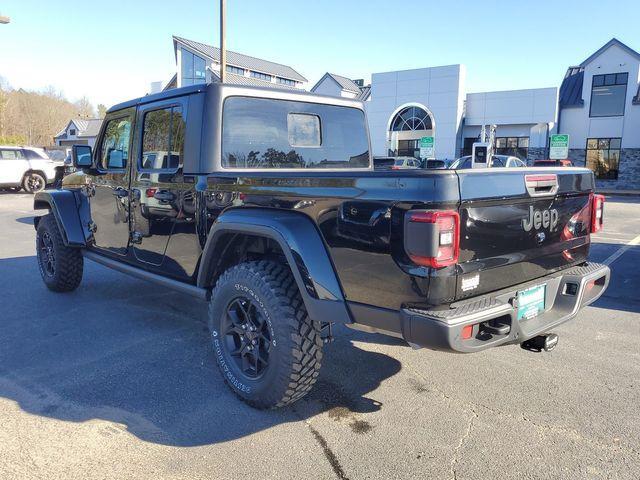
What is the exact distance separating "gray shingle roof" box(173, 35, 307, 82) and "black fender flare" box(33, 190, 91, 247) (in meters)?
37.8

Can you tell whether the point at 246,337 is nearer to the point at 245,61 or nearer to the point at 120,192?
the point at 120,192

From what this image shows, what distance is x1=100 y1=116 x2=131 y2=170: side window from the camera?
445 centimetres

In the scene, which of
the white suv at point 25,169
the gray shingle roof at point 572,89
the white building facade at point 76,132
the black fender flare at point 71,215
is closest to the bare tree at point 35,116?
the white building facade at point 76,132

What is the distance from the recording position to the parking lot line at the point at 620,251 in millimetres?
7753

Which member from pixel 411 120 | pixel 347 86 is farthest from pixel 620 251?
pixel 347 86

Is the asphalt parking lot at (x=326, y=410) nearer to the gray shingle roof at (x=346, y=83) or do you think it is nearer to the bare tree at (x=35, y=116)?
the gray shingle roof at (x=346, y=83)

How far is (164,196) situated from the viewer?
3.88 meters

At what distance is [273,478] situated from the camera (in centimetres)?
249

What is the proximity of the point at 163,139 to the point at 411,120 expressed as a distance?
99.4ft

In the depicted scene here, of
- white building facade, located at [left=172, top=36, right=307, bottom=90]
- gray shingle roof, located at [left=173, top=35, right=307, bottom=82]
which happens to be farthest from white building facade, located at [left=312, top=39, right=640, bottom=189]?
gray shingle roof, located at [left=173, top=35, right=307, bottom=82]

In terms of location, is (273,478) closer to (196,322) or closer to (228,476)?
(228,476)

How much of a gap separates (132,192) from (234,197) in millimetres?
1398

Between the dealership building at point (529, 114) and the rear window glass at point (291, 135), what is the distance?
2437 centimetres

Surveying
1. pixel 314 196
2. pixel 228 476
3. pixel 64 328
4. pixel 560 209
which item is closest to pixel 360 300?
pixel 314 196
